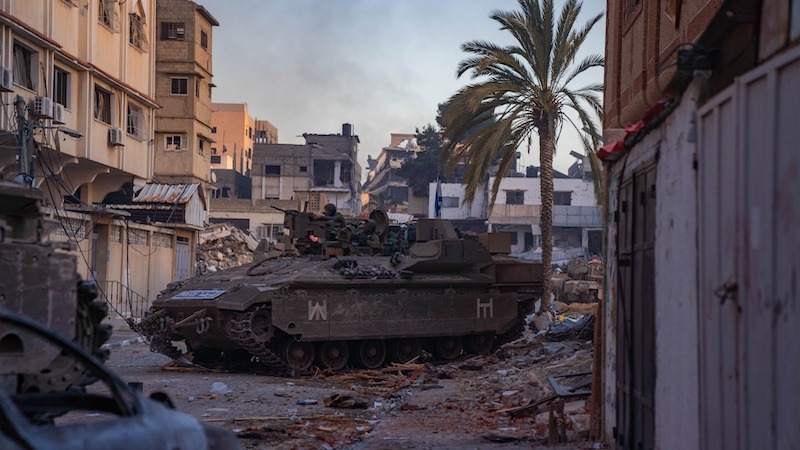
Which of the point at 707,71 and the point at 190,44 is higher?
the point at 190,44

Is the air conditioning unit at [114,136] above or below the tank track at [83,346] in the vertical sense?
above

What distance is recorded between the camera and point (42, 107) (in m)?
21.4

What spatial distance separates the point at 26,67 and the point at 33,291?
16.8 metres

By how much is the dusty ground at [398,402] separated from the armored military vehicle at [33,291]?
7.21ft

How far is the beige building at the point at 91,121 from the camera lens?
21891 mm

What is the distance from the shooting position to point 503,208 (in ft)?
180

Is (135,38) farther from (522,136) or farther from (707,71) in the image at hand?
(707,71)

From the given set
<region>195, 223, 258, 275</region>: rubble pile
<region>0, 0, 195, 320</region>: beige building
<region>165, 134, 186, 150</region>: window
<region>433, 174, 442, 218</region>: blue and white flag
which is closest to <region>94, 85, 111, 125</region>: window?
<region>0, 0, 195, 320</region>: beige building

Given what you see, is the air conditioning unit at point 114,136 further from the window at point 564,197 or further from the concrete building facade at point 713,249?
the window at point 564,197

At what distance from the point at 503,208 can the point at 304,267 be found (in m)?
38.9

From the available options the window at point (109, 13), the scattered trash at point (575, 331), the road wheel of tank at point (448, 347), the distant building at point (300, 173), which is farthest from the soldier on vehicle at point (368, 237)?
the distant building at point (300, 173)

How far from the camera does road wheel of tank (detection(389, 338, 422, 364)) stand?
17.5 metres

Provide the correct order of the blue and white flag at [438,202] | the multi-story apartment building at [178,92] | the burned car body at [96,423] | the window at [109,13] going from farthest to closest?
the blue and white flag at [438,202], the multi-story apartment building at [178,92], the window at [109,13], the burned car body at [96,423]

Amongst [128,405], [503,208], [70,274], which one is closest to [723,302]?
[128,405]
